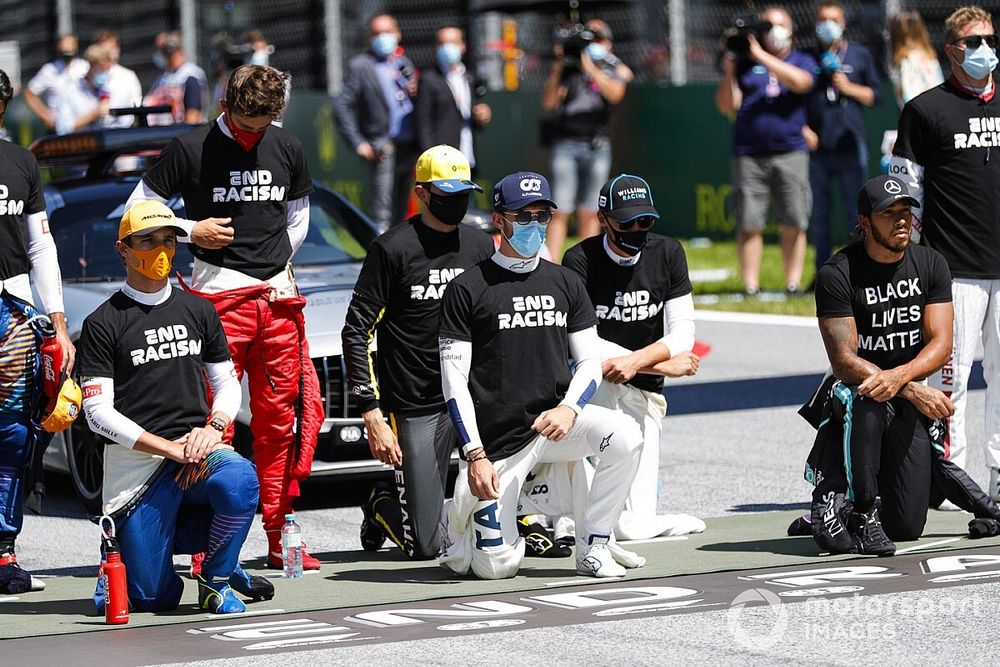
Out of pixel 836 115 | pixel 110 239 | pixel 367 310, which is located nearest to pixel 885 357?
pixel 367 310

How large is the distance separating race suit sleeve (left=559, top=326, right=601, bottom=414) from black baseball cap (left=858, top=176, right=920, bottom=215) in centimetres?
126

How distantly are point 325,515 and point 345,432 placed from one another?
482 mm

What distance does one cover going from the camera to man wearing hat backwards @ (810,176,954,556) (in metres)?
7.99

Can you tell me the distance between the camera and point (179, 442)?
7.16m

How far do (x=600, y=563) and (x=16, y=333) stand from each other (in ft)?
7.96

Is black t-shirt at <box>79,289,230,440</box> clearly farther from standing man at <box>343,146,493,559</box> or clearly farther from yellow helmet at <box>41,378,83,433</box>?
standing man at <box>343,146,493,559</box>

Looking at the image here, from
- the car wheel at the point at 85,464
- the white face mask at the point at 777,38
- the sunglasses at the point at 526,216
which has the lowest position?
the car wheel at the point at 85,464

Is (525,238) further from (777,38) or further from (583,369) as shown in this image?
(777,38)

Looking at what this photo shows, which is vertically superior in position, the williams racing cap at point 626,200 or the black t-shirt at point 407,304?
the williams racing cap at point 626,200

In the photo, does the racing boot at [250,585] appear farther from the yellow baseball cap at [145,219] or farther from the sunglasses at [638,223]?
the sunglasses at [638,223]

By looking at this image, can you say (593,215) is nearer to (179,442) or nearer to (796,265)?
(796,265)

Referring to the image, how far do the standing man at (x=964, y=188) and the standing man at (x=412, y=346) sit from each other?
80.7 inches

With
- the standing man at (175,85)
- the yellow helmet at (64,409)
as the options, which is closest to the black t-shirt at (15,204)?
the yellow helmet at (64,409)

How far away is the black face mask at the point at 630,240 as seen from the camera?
27.3ft
